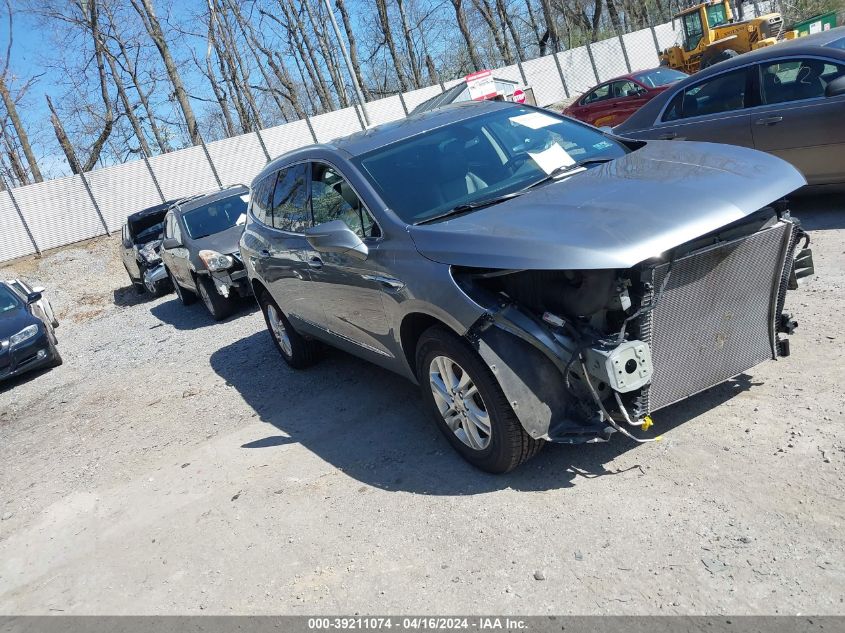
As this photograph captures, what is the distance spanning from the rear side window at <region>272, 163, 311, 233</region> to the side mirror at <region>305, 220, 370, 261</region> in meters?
0.91

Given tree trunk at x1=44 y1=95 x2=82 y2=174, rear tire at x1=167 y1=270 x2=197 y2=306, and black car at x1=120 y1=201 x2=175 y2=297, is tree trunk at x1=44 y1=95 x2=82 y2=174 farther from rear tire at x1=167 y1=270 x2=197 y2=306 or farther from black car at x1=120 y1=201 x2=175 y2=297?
rear tire at x1=167 y1=270 x2=197 y2=306

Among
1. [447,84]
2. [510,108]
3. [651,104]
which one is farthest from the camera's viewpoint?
[447,84]

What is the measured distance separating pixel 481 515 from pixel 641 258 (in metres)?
1.52

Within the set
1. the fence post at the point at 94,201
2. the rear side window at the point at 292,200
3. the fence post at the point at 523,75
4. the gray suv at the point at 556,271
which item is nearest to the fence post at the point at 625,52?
the fence post at the point at 523,75

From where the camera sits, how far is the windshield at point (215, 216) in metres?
11.3

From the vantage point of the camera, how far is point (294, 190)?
18.1 ft

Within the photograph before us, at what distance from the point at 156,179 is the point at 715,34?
66.0 feet

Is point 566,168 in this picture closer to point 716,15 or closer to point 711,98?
point 711,98

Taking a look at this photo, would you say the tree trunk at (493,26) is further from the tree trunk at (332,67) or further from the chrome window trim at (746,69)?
the chrome window trim at (746,69)

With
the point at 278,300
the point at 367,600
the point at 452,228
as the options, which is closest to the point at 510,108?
the point at 452,228

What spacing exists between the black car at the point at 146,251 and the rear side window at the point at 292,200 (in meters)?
10.0

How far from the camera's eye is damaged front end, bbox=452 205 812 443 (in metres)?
3.15

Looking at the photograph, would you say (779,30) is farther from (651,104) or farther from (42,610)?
(42,610)

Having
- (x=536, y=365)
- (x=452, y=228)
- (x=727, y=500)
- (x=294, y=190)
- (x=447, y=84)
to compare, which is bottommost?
(x=727, y=500)
